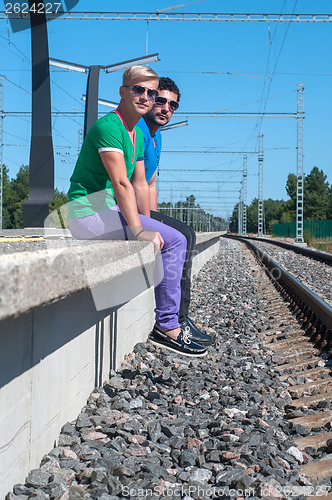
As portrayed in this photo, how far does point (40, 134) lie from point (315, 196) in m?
100

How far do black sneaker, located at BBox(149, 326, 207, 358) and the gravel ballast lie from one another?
0.21 m

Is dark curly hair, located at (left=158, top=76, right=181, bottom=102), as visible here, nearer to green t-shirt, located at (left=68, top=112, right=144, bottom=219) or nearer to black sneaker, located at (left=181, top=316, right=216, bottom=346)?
green t-shirt, located at (left=68, top=112, right=144, bottom=219)

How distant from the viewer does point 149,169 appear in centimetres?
366

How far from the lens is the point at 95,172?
10.6 feet

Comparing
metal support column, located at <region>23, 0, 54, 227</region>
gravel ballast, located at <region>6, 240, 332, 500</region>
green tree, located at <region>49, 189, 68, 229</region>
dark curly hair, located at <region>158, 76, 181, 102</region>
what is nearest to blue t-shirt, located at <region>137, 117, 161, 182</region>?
dark curly hair, located at <region>158, 76, 181, 102</region>

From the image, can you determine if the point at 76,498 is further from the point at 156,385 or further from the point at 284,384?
the point at 284,384

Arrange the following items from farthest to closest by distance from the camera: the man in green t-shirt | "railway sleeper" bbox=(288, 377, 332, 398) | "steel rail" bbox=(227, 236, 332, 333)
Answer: "steel rail" bbox=(227, 236, 332, 333)
"railway sleeper" bbox=(288, 377, 332, 398)
the man in green t-shirt

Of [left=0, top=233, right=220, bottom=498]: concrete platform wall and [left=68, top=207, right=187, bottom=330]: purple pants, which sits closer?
[left=0, top=233, right=220, bottom=498]: concrete platform wall

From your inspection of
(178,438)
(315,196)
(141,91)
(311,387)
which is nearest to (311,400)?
(311,387)

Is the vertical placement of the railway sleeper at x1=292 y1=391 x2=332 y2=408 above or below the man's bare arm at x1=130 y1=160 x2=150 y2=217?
below

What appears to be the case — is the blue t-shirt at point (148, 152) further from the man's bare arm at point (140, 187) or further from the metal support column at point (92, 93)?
the metal support column at point (92, 93)

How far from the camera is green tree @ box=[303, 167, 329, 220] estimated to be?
10438 centimetres

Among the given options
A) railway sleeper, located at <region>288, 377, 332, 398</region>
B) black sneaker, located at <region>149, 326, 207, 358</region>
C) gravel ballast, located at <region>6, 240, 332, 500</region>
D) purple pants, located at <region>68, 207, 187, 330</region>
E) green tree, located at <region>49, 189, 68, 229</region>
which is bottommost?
railway sleeper, located at <region>288, 377, 332, 398</region>

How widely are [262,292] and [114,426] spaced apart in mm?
6727
